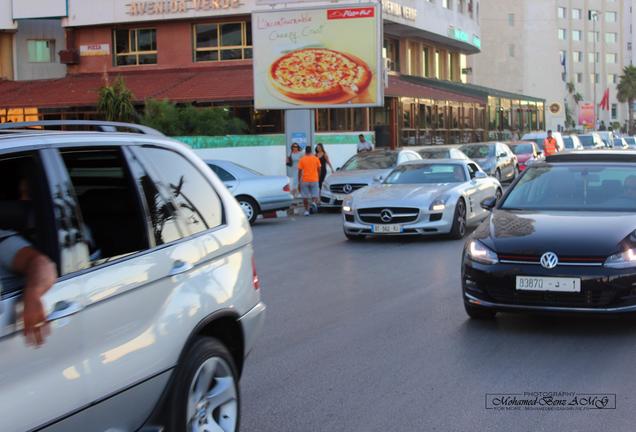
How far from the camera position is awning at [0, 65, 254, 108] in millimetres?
34250

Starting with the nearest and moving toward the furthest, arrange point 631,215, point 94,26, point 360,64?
point 631,215
point 360,64
point 94,26

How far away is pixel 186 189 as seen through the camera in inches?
180

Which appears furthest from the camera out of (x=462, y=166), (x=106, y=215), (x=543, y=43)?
(x=543, y=43)

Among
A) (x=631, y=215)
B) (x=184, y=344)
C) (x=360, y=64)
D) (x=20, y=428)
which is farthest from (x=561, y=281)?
(x=360, y=64)

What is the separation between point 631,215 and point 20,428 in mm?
6259

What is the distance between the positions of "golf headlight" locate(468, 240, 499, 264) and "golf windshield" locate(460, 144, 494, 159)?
22658 millimetres

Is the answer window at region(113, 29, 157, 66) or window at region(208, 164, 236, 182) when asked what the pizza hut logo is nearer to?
window at region(208, 164, 236, 182)

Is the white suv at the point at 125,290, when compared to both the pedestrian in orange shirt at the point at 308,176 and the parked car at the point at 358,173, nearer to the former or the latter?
the parked car at the point at 358,173

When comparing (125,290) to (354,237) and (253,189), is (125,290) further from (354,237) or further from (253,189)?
(253,189)

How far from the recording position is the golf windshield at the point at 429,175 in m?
15.7

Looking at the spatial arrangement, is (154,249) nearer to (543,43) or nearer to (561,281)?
(561,281)

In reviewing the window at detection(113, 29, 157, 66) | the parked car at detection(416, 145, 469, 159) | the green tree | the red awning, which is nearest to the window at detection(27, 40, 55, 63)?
the window at detection(113, 29, 157, 66)

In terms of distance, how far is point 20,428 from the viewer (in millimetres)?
2977

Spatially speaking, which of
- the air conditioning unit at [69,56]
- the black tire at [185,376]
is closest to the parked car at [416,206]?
the black tire at [185,376]
